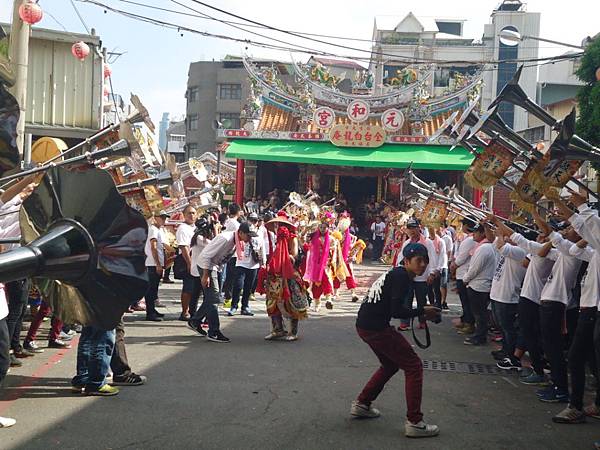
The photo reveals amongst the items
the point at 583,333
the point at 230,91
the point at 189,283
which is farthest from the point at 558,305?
→ the point at 230,91

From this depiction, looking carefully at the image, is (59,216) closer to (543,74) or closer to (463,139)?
(463,139)

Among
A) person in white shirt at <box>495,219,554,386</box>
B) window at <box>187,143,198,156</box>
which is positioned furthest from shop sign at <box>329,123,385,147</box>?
window at <box>187,143,198,156</box>

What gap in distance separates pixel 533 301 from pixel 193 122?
46557mm

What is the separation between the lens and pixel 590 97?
1173 centimetres

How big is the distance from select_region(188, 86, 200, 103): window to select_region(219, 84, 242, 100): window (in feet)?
7.20

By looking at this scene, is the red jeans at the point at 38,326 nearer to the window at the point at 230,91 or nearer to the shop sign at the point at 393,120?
the shop sign at the point at 393,120

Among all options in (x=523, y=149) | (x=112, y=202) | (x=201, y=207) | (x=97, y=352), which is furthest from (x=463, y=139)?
(x=201, y=207)

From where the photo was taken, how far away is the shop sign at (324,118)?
914 inches

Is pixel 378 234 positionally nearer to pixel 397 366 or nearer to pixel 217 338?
pixel 217 338

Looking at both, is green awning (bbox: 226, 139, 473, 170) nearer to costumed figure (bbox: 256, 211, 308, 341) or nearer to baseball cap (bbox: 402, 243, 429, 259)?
costumed figure (bbox: 256, 211, 308, 341)

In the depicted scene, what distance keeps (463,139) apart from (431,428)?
3.08m

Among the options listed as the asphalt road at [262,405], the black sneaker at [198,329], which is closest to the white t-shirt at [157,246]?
the black sneaker at [198,329]

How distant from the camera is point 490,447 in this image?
4.62m

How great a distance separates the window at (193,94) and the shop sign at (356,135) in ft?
97.1
